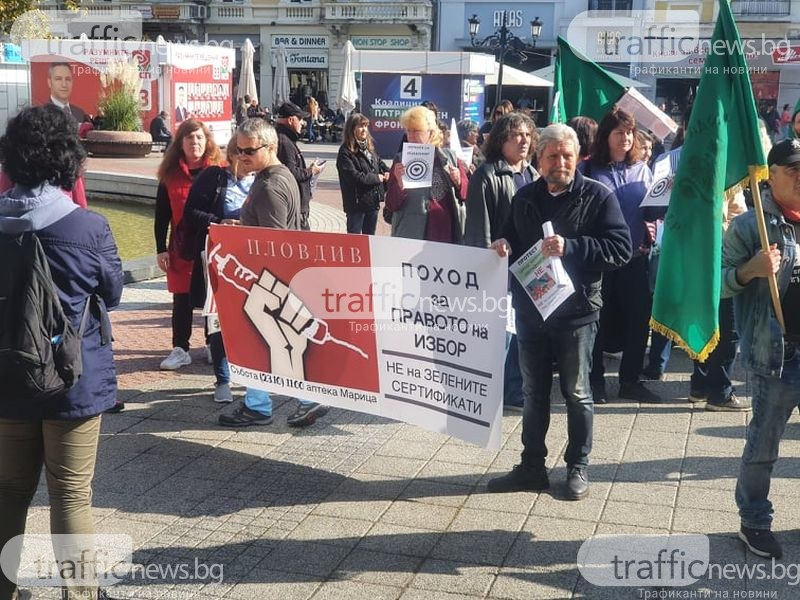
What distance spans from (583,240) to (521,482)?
1.30 meters

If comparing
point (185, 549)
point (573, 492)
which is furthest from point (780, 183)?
point (185, 549)

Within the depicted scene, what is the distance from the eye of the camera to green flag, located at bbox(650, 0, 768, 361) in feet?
14.6

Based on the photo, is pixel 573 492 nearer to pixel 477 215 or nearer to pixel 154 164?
pixel 477 215

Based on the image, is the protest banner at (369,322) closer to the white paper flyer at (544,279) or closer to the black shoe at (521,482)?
the white paper flyer at (544,279)

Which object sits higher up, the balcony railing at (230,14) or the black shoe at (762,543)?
the balcony railing at (230,14)

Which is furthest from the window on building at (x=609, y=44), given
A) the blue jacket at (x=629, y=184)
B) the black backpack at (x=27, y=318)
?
the black backpack at (x=27, y=318)

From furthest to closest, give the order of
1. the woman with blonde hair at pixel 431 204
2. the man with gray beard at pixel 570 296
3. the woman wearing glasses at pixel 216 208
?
1. the woman with blonde hair at pixel 431 204
2. the woman wearing glasses at pixel 216 208
3. the man with gray beard at pixel 570 296

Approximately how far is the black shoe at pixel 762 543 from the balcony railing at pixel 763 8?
43756mm

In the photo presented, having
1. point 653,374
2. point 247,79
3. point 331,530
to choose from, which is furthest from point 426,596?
point 247,79

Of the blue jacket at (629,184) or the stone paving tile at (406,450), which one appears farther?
the blue jacket at (629,184)

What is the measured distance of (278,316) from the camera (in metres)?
5.49

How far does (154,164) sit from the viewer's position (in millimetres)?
22219

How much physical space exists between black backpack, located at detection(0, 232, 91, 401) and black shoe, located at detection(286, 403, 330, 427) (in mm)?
2655

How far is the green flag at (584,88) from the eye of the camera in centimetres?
864
